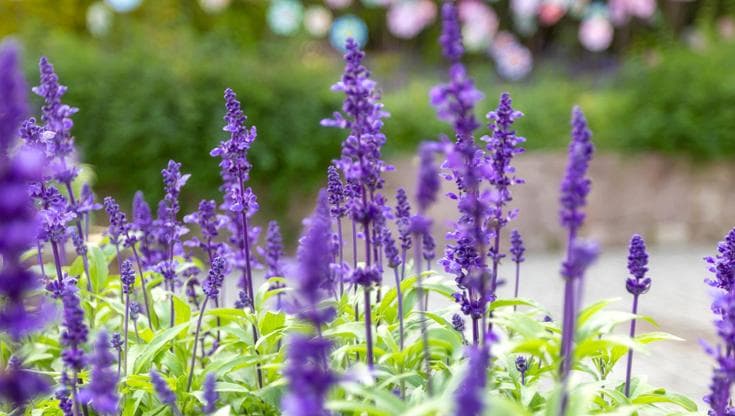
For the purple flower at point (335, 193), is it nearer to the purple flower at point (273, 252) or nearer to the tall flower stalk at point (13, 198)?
the purple flower at point (273, 252)

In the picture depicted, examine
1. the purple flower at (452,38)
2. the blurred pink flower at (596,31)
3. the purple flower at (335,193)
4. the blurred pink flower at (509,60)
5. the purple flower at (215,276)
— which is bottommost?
the purple flower at (215,276)

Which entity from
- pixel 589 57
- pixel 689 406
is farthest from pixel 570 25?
pixel 689 406

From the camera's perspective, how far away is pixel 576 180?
2053mm

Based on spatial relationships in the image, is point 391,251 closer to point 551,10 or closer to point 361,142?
point 361,142

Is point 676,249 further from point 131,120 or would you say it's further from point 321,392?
point 321,392

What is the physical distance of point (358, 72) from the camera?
238cm

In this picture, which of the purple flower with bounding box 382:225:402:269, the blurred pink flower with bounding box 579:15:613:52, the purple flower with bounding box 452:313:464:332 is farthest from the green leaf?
the blurred pink flower with bounding box 579:15:613:52

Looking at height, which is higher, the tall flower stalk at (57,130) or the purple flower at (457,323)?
the tall flower stalk at (57,130)

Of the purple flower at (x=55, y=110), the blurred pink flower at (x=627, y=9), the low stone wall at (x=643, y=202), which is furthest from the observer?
the blurred pink flower at (x=627, y=9)

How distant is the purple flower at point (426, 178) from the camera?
1985 millimetres

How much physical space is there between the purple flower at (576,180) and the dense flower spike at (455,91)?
0.24 metres

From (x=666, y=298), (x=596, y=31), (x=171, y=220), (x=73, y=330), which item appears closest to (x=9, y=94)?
(x=73, y=330)

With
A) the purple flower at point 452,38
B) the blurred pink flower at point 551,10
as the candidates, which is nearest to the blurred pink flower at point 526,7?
the blurred pink flower at point 551,10

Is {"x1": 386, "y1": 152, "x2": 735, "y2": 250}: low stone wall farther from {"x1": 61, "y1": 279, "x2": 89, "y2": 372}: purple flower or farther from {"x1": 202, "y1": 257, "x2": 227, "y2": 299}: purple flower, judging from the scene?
{"x1": 61, "y1": 279, "x2": 89, "y2": 372}: purple flower
